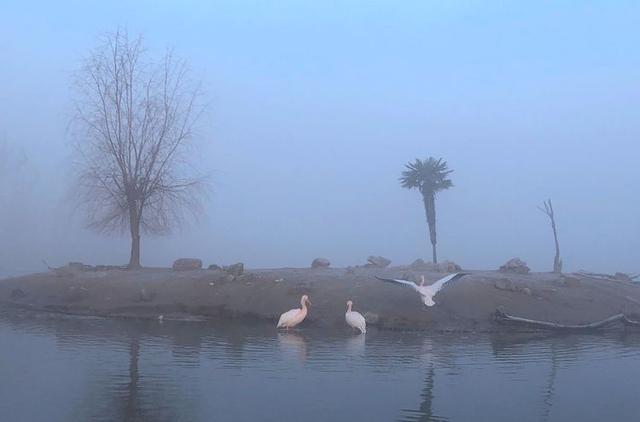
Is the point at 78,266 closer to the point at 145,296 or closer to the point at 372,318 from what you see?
the point at 145,296

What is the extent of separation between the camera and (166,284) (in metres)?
31.5

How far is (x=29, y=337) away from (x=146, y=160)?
18.6 metres

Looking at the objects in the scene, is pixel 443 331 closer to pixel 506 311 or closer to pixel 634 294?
pixel 506 311

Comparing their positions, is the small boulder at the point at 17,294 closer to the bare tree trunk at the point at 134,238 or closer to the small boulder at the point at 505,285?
the bare tree trunk at the point at 134,238

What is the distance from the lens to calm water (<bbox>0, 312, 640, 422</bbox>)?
38.9ft

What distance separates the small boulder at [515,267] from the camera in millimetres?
38275

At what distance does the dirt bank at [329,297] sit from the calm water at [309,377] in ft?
10.6

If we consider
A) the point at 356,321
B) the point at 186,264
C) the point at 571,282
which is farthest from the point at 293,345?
the point at 186,264

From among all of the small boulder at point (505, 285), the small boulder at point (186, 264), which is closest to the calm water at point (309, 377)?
the small boulder at point (505, 285)

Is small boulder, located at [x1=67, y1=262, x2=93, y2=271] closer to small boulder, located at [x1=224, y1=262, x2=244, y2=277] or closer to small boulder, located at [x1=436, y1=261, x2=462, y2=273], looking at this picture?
small boulder, located at [x1=224, y1=262, x2=244, y2=277]

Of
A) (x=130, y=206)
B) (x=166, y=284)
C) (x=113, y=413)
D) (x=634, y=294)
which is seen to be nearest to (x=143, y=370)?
(x=113, y=413)

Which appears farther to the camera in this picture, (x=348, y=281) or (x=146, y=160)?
(x=146, y=160)

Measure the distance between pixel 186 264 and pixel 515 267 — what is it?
16.1 m

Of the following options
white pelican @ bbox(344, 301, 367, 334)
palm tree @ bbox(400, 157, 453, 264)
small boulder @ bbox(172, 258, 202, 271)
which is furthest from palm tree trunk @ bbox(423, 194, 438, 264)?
white pelican @ bbox(344, 301, 367, 334)
